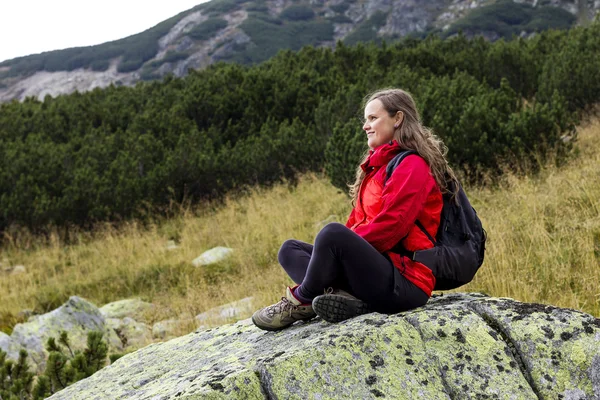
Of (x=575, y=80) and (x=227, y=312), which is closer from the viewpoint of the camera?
(x=227, y=312)

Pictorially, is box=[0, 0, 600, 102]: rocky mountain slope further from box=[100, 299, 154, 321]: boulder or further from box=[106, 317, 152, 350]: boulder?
box=[106, 317, 152, 350]: boulder

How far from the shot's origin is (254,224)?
8336 millimetres

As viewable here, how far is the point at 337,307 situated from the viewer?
240 cm

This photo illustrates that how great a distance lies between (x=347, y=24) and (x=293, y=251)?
95758 mm

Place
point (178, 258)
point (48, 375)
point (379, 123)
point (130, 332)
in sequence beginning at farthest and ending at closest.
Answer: point (178, 258), point (130, 332), point (48, 375), point (379, 123)

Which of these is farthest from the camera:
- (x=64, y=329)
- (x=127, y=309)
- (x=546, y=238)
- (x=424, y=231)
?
(x=127, y=309)

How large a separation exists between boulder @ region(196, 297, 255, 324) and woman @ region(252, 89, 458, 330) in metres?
2.47

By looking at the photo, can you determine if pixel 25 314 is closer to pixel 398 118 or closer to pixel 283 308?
pixel 283 308

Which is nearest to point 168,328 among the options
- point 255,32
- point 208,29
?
point 255,32

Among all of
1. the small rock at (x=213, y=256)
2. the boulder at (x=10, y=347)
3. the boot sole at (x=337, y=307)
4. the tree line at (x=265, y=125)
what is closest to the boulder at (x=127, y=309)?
the small rock at (x=213, y=256)

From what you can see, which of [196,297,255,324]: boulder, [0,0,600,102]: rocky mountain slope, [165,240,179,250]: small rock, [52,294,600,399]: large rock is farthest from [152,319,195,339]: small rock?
[0,0,600,102]: rocky mountain slope

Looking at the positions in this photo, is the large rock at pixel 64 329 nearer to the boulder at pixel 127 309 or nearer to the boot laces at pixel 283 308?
the boulder at pixel 127 309

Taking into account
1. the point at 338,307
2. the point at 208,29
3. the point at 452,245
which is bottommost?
the point at 338,307

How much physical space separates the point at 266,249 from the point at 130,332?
2.06m
